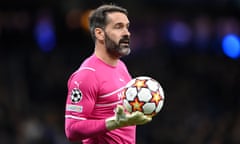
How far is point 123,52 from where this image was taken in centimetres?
744

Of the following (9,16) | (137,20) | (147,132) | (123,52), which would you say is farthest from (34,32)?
(123,52)

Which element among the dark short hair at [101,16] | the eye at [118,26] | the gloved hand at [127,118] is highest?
the dark short hair at [101,16]

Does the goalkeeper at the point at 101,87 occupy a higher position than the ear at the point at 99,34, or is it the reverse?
the ear at the point at 99,34

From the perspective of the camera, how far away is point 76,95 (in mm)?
7184

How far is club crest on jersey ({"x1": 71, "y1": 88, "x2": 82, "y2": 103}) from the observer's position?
7.16 meters

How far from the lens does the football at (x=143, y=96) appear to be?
695 cm

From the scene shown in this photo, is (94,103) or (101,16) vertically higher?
(101,16)

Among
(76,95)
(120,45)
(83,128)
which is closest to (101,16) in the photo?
(120,45)

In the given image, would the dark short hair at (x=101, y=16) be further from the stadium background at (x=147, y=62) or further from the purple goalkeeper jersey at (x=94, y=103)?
the stadium background at (x=147, y=62)

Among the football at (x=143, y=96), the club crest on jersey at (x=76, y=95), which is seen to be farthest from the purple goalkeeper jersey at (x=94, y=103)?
the football at (x=143, y=96)

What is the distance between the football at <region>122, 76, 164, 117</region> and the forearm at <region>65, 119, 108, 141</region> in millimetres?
282

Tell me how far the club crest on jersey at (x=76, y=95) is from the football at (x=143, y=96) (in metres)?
0.39

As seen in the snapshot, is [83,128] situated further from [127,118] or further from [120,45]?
[120,45]

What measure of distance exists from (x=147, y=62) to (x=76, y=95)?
1346 cm
